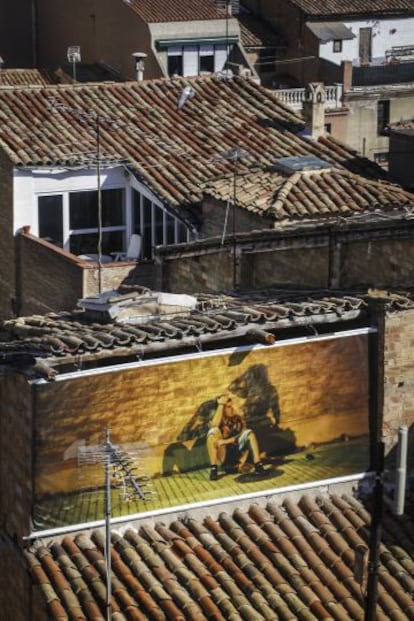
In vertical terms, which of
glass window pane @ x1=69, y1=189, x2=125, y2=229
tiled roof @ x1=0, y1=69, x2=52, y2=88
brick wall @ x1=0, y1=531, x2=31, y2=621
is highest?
tiled roof @ x1=0, y1=69, x2=52, y2=88

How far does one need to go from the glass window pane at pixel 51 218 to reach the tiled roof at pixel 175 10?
20412mm

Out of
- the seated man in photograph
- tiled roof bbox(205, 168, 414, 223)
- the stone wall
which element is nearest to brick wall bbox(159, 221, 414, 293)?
tiled roof bbox(205, 168, 414, 223)

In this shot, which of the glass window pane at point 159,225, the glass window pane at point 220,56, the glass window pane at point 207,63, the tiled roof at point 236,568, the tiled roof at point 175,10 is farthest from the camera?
the glass window pane at point 220,56

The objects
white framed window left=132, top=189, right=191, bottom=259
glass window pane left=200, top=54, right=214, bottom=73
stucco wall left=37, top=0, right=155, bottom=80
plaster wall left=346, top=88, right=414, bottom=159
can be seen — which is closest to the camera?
white framed window left=132, top=189, right=191, bottom=259

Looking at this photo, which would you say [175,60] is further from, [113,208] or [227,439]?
[227,439]

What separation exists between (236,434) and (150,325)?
166cm

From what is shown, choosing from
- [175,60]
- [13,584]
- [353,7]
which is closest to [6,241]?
[13,584]

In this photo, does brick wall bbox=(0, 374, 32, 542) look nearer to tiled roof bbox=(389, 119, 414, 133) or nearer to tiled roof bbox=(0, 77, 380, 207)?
tiled roof bbox=(0, 77, 380, 207)

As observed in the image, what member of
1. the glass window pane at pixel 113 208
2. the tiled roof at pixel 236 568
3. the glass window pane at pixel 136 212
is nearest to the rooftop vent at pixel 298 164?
the glass window pane at pixel 136 212

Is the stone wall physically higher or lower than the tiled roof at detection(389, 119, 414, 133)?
lower

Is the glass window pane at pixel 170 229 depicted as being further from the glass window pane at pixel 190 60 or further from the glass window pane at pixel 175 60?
the glass window pane at pixel 190 60

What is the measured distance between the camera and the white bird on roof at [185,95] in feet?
120

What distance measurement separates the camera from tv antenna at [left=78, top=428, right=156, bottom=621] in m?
19.7

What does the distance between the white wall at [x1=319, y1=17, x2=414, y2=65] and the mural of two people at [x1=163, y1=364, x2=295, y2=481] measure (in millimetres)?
43655
